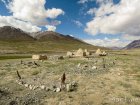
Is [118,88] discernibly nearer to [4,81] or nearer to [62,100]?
[62,100]

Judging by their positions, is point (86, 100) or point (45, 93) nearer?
point (86, 100)

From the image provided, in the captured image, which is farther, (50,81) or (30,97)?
(50,81)

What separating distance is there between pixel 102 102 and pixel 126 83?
302 inches

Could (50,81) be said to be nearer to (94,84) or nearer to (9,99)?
(94,84)

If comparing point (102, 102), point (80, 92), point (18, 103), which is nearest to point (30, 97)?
point (18, 103)

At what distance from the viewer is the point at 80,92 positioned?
2323 centimetres

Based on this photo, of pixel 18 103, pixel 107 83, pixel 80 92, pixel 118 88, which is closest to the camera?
pixel 18 103

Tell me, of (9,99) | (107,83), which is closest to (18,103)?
(9,99)

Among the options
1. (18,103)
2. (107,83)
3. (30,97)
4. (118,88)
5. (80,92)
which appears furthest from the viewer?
(107,83)

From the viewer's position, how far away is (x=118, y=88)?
24.9 meters

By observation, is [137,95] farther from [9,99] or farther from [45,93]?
[9,99]

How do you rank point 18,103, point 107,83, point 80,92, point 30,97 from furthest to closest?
point 107,83
point 80,92
point 30,97
point 18,103

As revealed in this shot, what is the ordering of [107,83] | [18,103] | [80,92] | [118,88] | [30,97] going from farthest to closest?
[107,83], [118,88], [80,92], [30,97], [18,103]

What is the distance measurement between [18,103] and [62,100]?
399 cm
